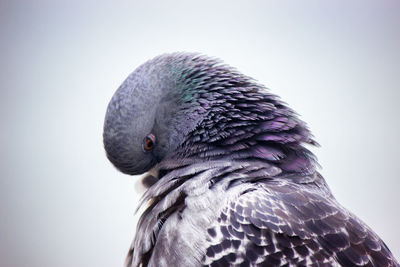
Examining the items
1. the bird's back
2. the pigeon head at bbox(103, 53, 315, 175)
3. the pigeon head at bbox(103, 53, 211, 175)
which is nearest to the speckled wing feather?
the bird's back

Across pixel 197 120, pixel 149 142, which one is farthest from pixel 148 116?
pixel 197 120

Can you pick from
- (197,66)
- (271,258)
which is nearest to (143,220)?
(271,258)

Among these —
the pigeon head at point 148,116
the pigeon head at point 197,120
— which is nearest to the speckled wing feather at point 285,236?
the pigeon head at point 197,120

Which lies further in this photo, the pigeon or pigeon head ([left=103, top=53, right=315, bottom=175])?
pigeon head ([left=103, top=53, right=315, bottom=175])

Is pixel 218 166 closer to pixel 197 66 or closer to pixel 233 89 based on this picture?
pixel 233 89

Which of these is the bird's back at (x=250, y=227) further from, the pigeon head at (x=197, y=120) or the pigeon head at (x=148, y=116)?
the pigeon head at (x=148, y=116)

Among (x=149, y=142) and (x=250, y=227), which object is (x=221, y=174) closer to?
(x=250, y=227)

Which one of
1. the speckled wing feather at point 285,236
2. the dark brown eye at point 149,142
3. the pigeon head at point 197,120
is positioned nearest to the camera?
the speckled wing feather at point 285,236

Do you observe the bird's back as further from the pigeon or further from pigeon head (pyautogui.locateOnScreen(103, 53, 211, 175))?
pigeon head (pyautogui.locateOnScreen(103, 53, 211, 175))
